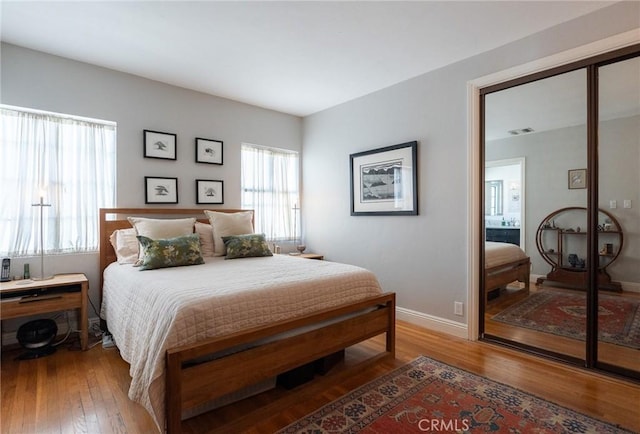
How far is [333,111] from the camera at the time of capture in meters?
4.34

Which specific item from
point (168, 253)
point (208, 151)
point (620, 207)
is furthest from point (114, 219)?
point (620, 207)

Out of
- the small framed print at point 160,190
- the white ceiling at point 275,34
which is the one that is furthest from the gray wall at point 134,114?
the white ceiling at point 275,34

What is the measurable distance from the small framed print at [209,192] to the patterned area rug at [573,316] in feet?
10.8

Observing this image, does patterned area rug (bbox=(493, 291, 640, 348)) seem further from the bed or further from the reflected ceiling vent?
the reflected ceiling vent

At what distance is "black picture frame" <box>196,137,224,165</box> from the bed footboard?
2.62 metres

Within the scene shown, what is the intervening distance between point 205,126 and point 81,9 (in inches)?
66.5

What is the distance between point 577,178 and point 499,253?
0.87m

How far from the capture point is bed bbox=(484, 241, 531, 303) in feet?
9.22

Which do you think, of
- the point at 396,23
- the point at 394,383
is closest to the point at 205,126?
the point at 396,23

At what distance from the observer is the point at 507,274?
294cm

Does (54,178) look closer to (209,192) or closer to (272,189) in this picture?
(209,192)

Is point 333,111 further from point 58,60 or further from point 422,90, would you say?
point 58,60

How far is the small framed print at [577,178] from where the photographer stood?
2414mm

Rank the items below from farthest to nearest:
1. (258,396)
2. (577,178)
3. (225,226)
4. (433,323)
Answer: (225,226), (433,323), (577,178), (258,396)
